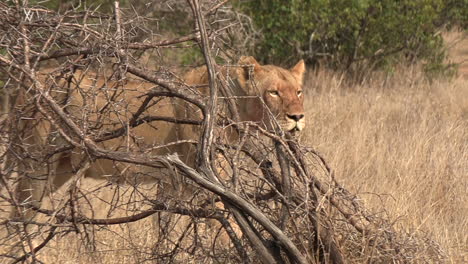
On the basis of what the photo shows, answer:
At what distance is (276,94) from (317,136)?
1866mm

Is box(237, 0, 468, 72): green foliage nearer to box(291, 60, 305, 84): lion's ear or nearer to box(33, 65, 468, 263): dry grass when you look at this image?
box(33, 65, 468, 263): dry grass

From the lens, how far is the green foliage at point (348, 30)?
11148 mm

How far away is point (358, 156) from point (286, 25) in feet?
15.3

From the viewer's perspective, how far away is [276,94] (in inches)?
245

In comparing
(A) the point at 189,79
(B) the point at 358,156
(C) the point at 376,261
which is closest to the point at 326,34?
(B) the point at 358,156

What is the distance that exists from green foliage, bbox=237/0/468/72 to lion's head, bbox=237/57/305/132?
4.57 metres

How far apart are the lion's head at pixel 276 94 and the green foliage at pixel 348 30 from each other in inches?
180

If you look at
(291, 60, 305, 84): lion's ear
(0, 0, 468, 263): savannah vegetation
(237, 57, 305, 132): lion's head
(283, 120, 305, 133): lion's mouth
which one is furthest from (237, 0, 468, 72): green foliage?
(283, 120, 305, 133): lion's mouth

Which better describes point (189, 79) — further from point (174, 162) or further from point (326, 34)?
point (326, 34)

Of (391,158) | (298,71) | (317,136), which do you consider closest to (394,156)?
(391,158)

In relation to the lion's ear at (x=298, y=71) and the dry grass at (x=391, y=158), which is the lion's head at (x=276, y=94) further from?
the dry grass at (x=391, y=158)

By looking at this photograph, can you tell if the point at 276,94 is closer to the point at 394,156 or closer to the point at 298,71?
the point at 298,71

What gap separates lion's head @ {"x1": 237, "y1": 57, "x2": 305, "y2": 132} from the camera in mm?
5996

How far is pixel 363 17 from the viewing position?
11672 millimetres
